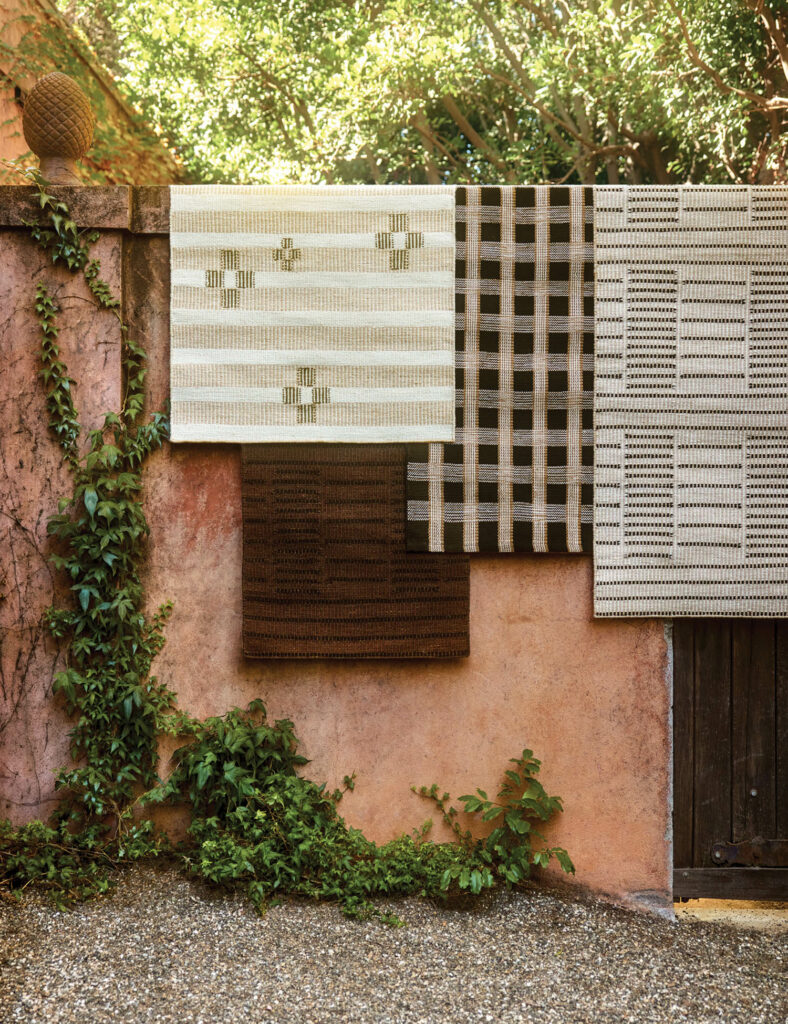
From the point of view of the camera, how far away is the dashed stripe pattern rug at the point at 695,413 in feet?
11.5

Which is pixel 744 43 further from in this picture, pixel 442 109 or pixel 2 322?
pixel 2 322

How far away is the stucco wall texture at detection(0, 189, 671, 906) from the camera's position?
3523 millimetres

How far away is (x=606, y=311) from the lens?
138 inches

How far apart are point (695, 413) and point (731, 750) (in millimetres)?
1532

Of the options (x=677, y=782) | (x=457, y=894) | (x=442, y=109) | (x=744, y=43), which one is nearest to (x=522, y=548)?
(x=677, y=782)

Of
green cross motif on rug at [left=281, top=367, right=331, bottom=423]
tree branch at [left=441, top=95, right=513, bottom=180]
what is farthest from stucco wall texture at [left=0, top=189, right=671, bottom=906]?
tree branch at [left=441, top=95, right=513, bottom=180]

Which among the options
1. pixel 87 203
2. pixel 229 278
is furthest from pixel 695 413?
pixel 87 203

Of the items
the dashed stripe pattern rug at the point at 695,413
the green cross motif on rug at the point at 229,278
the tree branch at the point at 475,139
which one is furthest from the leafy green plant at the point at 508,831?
the tree branch at the point at 475,139

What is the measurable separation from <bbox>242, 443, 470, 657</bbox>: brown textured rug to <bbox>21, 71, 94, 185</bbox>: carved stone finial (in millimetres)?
1597

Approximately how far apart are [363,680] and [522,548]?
0.93 metres

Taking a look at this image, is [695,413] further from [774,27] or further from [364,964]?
[774,27]

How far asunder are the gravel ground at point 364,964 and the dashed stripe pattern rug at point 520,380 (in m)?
1.56

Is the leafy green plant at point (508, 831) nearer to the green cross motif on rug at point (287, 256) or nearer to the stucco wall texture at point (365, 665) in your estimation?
the stucco wall texture at point (365, 665)

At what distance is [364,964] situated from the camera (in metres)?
2.87
